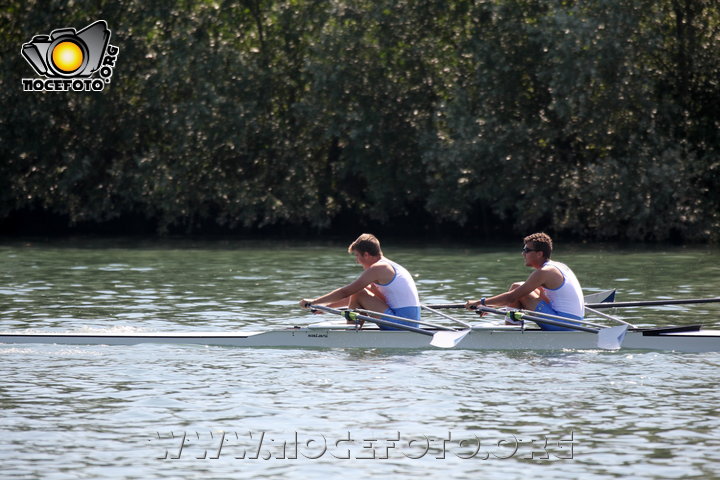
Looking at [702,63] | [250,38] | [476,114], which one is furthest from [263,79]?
[702,63]

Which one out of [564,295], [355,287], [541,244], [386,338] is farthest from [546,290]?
[355,287]

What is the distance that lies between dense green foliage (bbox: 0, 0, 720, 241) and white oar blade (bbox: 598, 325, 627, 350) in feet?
79.8

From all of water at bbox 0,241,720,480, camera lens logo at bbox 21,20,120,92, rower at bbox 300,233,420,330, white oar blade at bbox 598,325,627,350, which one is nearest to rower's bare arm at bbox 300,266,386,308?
rower at bbox 300,233,420,330

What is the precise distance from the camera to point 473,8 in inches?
1656

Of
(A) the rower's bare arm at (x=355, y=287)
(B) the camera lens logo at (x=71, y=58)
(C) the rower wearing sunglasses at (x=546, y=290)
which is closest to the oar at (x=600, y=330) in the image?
(C) the rower wearing sunglasses at (x=546, y=290)

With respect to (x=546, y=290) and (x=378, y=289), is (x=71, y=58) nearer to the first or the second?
(x=378, y=289)

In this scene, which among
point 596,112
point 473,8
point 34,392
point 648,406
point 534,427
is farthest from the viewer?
point 473,8

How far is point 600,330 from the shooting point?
45.4 ft

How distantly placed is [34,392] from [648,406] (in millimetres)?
5892

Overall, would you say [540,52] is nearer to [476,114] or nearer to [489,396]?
[476,114]

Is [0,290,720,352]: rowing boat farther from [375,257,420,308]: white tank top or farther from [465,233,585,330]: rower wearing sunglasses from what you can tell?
[375,257,420,308]: white tank top

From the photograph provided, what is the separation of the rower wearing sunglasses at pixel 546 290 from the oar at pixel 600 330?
214 mm

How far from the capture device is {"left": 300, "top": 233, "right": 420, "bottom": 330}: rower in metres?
14.7

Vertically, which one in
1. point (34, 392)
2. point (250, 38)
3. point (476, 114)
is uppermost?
point (250, 38)
